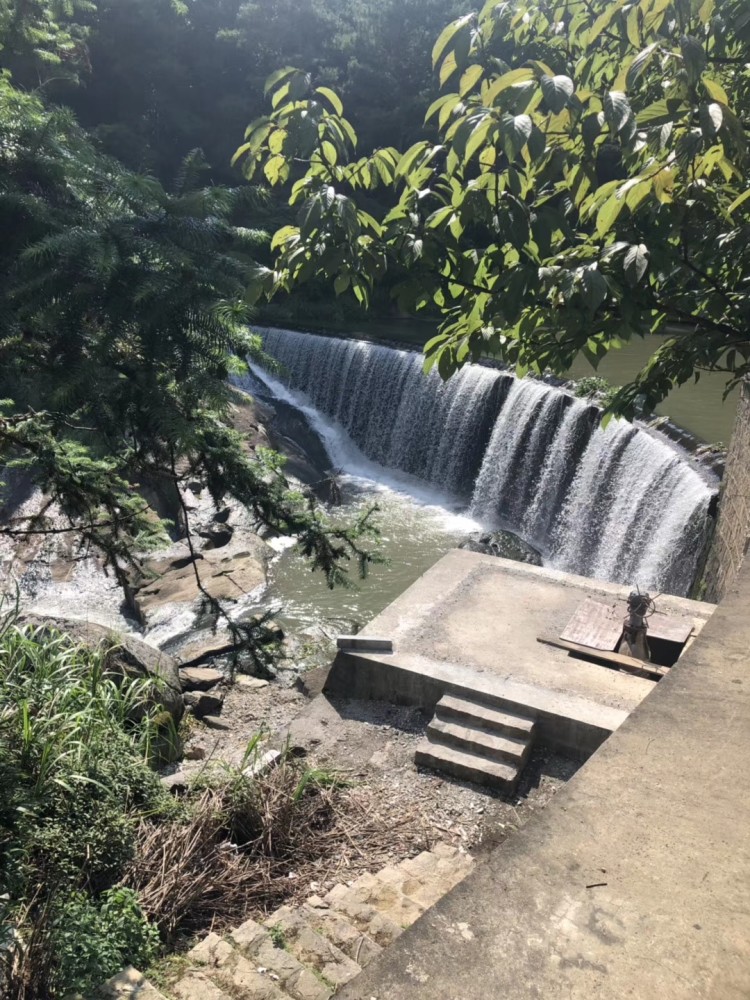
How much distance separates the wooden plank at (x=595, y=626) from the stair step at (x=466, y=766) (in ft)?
4.54

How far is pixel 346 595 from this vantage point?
1140cm

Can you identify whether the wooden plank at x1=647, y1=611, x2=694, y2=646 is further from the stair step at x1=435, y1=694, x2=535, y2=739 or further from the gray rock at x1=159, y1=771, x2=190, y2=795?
the gray rock at x1=159, y1=771, x2=190, y2=795

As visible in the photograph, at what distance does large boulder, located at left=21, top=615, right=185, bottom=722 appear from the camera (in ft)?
20.8

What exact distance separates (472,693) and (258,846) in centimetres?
215

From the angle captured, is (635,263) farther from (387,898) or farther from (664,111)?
(387,898)

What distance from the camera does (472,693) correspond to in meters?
5.95

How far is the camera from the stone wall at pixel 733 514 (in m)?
7.63

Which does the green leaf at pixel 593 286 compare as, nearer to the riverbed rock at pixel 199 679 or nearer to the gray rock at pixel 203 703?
the gray rock at pixel 203 703

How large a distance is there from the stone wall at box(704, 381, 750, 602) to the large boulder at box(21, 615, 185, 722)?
17.1ft

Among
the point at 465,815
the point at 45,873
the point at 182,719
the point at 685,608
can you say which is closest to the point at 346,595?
the point at 182,719

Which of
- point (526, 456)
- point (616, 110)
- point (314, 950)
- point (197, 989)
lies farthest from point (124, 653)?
point (526, 456)

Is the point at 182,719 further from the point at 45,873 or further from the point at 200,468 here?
the point at 45,873

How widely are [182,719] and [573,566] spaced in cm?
728

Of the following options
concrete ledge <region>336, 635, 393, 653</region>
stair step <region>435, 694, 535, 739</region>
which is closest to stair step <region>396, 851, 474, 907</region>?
stair step <region>435, 694, 535, 739</region>
